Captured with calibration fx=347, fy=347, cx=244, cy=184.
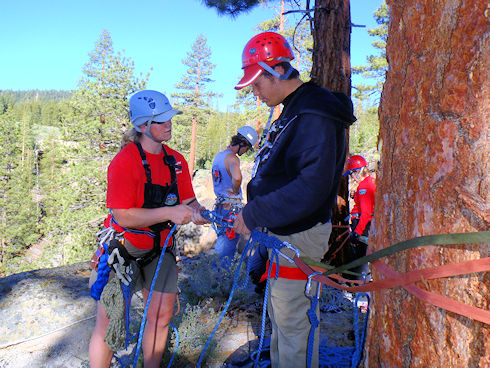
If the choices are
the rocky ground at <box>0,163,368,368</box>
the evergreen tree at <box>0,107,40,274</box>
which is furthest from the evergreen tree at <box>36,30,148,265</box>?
the evergreen tree at <box>0,107,40,274</box>

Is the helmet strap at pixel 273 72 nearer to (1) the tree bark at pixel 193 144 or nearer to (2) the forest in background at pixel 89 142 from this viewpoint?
(2) the forest in background at pixel 89 142

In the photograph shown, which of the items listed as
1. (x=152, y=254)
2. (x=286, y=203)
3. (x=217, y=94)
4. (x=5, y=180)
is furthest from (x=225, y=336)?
(x=5, y=180)

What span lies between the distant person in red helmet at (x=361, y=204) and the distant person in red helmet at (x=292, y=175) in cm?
249

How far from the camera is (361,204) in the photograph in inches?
179

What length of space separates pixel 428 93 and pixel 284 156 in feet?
3.17

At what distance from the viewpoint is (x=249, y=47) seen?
2.28m

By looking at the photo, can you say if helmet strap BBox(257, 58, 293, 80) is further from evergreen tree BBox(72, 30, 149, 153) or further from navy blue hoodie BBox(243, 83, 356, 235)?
evergreen tree BBox(72, 30, 149, 153)

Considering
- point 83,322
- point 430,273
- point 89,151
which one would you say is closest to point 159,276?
point 430,273

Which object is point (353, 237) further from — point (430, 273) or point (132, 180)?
point (430, 273)

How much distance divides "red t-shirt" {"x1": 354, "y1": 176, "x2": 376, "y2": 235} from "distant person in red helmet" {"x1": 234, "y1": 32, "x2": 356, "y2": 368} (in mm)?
2471

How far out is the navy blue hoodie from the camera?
6.07 ft

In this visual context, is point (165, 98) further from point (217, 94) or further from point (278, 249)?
point (217, 94)

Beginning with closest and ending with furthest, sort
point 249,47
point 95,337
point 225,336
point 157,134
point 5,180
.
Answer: point 249,47 → point 95,337 → point 157,134 → point 225,336 → point 5,180

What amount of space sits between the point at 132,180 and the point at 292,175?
3.83 feet
